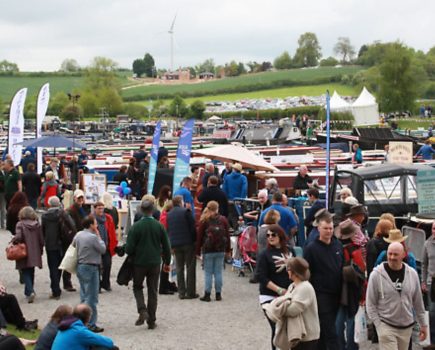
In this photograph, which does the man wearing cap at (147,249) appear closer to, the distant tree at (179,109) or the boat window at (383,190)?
the boat window at (383,190)

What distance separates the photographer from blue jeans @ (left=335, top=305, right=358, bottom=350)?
9.63 meters

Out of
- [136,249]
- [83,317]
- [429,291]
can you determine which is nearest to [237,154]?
[136,249]

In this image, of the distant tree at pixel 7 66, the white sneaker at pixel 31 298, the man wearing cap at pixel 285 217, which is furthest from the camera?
the distant tree at pixel 7 66

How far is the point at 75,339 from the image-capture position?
8344 mm

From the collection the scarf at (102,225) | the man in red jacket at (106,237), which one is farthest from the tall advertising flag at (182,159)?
the scarf at (102,225)

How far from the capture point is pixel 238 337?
11.5 metres

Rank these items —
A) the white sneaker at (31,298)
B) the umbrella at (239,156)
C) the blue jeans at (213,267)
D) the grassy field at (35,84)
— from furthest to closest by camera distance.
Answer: the grassy field at (35,84) → the umbrella at (239,156) → the white sneaker at (31,298) → the blue jeans at (213,267)

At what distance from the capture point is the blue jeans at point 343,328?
9633mm

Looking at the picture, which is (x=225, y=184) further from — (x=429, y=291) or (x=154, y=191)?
(x=429, y=291)

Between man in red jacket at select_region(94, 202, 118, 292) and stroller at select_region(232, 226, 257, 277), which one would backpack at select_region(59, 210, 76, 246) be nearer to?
man in red jacket at select_region(94, 202, 118, 292)

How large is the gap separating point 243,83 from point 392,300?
159 m

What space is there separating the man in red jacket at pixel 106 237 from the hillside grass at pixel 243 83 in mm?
142232

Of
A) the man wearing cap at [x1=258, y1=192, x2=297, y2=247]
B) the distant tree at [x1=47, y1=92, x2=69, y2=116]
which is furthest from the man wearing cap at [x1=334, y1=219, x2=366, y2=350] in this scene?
the distant tree at [x1=47, y1=92, x2=69, y2=116]

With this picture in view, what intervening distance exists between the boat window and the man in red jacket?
432cm
